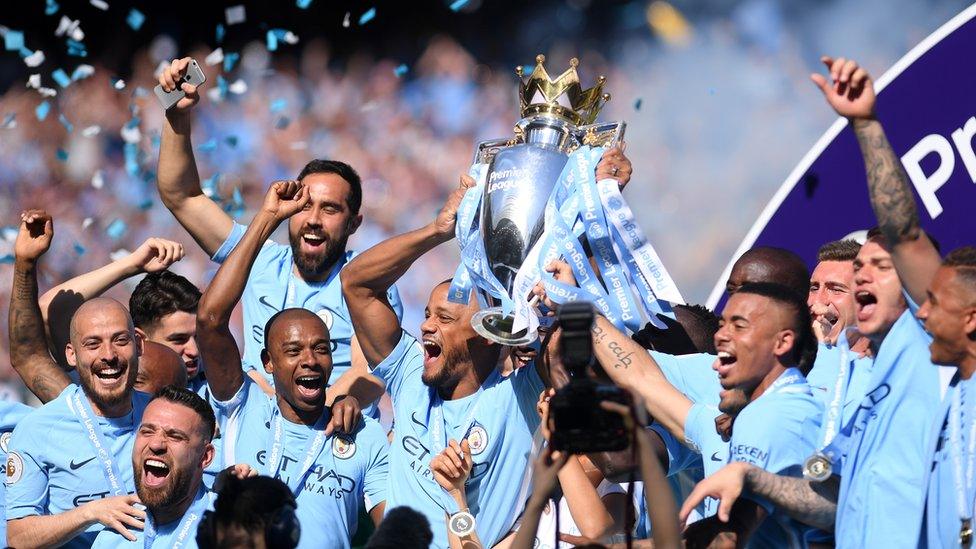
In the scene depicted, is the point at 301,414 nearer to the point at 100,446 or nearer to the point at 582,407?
the point at 100,446

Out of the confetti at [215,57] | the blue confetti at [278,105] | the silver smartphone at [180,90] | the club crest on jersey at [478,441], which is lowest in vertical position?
the club crest on jersey at [478,441]

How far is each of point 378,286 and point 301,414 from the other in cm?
54

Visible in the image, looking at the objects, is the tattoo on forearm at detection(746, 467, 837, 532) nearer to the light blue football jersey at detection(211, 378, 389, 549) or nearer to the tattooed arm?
the tattooed arm

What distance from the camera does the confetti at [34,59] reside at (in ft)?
29.7

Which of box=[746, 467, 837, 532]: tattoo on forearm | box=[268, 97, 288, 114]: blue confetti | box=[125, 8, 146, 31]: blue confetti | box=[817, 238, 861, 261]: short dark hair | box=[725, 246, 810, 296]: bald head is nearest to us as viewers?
box=[746, 467, 837, 532]: tattoo on forearm

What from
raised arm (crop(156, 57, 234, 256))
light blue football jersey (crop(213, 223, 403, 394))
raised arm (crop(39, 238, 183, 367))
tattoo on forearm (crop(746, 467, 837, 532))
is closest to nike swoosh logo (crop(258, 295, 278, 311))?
light blue football jersey (crop(213, 223, 403, 394))

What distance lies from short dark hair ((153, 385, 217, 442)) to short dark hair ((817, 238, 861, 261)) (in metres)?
2.28

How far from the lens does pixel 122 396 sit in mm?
5598

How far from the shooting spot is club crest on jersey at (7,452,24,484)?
5.54 metres

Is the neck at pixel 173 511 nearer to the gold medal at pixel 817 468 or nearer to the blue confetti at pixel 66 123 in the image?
the gold medal at pixel 817 468

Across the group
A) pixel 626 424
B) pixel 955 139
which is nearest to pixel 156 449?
pixel 626 424

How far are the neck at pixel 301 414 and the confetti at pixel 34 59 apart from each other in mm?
4326

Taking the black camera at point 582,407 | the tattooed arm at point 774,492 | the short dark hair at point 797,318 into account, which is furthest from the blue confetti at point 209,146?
the black camera at point 582,407

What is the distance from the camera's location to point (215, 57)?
8.80 m
